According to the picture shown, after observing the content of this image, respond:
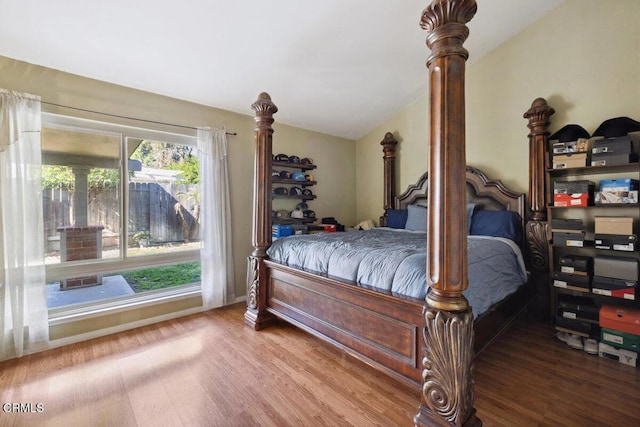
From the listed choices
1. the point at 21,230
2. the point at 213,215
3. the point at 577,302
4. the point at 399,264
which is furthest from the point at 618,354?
the point at 21,230

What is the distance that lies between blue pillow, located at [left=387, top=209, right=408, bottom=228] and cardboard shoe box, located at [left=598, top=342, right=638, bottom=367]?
2.17 m

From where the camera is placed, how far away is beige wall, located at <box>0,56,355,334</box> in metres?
2.43

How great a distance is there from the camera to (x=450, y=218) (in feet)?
4.55

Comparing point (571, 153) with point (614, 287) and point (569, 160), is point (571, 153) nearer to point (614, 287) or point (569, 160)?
point (569, 160)

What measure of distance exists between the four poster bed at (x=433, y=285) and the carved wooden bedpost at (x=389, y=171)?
65.4 inches

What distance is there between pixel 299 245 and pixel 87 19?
228cm

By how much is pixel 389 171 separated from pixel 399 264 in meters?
2.72

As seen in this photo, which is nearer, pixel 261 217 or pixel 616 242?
pixel 616 242

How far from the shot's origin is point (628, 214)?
2547 millimetres

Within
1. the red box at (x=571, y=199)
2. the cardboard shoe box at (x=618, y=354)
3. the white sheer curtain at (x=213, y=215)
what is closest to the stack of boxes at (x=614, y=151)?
the red box at (x=571, y=199)

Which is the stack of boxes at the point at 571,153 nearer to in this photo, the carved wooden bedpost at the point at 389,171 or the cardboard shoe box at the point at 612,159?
the cardboard shoe box at the point at 612,159

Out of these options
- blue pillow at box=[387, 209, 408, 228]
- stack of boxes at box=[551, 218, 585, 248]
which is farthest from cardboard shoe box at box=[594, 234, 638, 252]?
blue pillow at box=[387, 209, 408, 228]

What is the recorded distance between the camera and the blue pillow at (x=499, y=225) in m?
2.93

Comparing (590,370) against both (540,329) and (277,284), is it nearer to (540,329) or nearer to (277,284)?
(540,329)
